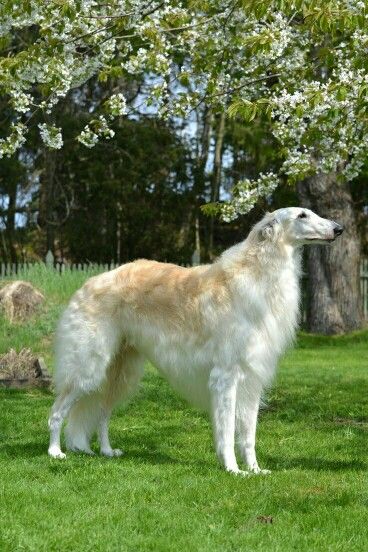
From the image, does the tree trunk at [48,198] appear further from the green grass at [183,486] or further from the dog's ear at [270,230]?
the dog's ear at [270,230]

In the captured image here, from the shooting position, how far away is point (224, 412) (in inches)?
262

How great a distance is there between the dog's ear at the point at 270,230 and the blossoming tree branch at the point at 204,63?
3.59 ft

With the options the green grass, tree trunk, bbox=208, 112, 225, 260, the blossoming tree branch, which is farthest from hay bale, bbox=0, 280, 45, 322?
tree trunk, bbox=208, 112, 225, 260

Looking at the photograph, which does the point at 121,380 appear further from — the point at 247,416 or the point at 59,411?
the point at 247,416

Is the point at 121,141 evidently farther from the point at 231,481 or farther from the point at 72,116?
the point at 231,481

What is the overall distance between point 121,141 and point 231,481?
23.3m

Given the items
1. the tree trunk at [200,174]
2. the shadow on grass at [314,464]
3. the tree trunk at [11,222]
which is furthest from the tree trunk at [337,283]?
the tree trunk at [11,222]

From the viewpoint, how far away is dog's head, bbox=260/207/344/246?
673 centimetres

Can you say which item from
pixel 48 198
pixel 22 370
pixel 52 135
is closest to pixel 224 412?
pixel 52 135

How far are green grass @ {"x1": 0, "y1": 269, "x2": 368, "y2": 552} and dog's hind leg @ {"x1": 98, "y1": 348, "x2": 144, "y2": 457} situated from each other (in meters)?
0.42

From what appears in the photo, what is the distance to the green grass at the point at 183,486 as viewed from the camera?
189 inches

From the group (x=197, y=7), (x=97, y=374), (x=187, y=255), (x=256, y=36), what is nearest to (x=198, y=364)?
(x=97, y=374)

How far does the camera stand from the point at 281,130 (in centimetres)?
960

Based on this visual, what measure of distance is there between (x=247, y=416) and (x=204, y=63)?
169 inches
